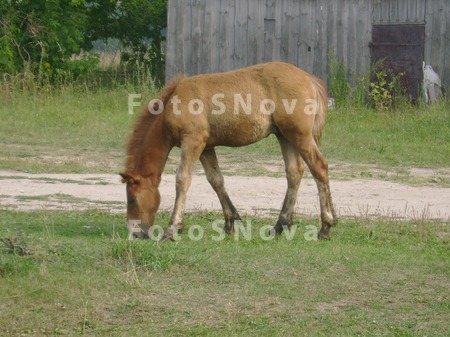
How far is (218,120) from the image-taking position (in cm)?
1045

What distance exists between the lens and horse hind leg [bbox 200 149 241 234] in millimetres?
10797

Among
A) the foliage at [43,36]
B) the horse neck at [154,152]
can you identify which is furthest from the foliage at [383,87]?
the horse neck at [154,152]

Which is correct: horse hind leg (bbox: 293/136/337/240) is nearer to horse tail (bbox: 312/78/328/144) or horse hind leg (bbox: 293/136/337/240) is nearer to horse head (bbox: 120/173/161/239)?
horse tail (bbox: 312/78/328/144)

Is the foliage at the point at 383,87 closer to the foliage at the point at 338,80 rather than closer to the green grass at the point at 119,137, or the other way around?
the green grass at the point at 119,137

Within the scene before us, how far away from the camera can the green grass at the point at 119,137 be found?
1553 centimetres

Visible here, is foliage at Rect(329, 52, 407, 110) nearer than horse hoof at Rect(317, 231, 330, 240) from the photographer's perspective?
No

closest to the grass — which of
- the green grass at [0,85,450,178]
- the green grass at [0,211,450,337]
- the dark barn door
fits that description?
the green grass at [0,85,450,178]

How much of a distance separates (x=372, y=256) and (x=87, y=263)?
2652 mm

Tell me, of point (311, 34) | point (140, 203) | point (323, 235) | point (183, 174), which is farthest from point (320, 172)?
A: point (311, 34)

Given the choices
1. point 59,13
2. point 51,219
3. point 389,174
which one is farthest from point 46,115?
point 51,219

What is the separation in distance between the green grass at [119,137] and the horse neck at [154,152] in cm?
428

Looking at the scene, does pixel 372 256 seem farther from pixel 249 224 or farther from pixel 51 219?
pixel 51 219

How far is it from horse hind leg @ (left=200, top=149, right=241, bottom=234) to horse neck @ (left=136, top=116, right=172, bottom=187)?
0.59 m

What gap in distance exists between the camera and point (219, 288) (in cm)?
807
